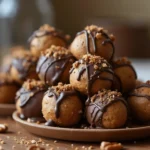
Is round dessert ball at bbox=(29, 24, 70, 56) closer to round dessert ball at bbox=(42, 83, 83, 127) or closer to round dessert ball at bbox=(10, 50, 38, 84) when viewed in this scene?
round dessert ball at bbox=(10, 50, 38, 84)

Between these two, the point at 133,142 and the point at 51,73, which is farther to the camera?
the point at 51,73

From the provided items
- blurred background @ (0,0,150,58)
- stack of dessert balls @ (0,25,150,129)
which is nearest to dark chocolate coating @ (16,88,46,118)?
stack of dessert balls @ (0,25,150,129)

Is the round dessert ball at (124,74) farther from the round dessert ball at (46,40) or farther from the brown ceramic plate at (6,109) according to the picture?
the brown ceramic plate at (6,109)

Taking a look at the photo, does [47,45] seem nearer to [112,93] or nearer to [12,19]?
[112,93]

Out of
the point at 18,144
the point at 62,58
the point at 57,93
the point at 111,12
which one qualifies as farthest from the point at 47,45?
→ the point at 111,12

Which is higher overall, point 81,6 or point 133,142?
point 81,6

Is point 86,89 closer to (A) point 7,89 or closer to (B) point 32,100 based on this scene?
(B) point 32,100

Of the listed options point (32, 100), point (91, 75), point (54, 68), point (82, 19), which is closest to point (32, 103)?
point (32, 100)
